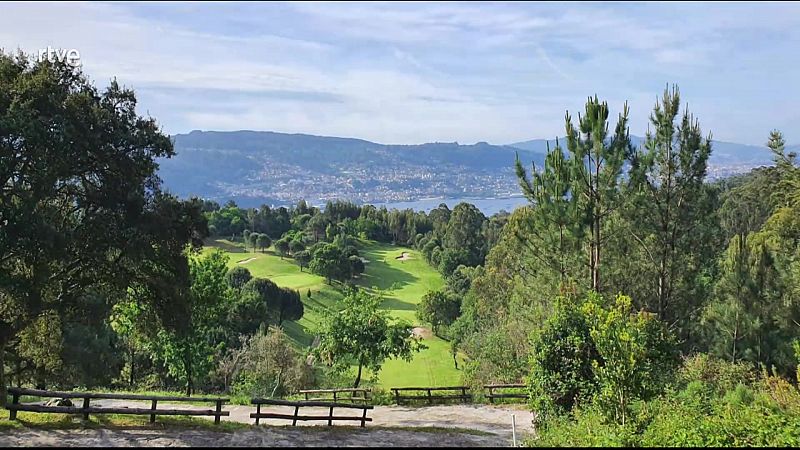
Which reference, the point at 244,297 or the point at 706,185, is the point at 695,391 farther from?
the point at 244,297

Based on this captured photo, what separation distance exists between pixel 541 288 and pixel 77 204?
58.2 ft

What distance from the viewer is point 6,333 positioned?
14602 millimetres

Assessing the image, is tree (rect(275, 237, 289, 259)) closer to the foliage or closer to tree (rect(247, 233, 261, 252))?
tree (rect(247, 233, 261, 252))

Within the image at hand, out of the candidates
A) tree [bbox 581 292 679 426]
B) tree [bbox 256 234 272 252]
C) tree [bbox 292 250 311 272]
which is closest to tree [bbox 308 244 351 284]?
tree [bbox 292 250 311 272]

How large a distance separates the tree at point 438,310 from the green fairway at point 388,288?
1573 mm

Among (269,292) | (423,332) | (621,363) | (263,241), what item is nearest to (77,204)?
(621,363)

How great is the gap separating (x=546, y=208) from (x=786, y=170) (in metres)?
15.0

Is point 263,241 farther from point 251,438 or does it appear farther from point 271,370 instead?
point 251,438

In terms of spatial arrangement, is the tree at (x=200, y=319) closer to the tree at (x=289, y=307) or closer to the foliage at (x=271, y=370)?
the foliage at (x=271, y=370)

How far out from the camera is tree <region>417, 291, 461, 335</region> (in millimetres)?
57875

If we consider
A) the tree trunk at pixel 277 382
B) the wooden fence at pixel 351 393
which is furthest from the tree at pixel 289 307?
the wooden fence at pixel 351 393

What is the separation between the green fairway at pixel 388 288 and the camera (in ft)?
144

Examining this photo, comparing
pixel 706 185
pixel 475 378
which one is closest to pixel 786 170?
pixel 706 185

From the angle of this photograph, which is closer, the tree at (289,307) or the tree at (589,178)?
the tree at (589,178)
